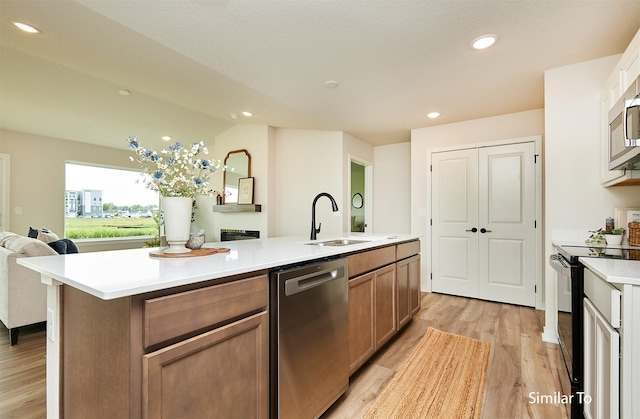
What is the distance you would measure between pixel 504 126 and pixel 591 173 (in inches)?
58.5

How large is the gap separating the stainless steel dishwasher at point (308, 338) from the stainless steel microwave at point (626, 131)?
161cm

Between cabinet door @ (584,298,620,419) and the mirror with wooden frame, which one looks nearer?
cabinet door @ (584,298,620,419)

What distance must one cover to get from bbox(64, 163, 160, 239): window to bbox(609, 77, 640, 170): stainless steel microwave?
6059mm

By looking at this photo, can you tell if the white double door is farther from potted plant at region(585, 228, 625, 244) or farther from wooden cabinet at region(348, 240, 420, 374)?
wooden cabinet at region(348, 240, 420, 374)

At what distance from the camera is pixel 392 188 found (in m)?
5.09

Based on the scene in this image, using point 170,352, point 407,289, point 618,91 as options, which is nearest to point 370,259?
point 407,289

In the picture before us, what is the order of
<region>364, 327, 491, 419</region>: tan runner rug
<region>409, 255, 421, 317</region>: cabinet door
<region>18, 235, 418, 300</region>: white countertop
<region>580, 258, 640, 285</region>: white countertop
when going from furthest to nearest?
<region>409, 255, 421, 317</region>: cabinet door
<region>364, 327, 491, 419</region>: tan runner rug
<region>580, 258, 640, 285</region>: white countertop
<region>18, 235, 418, 300</region>: white countertop

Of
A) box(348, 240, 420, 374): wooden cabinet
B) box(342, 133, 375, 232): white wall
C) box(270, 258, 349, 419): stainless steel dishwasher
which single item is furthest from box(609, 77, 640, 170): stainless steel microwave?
box(342, 133, 375, 232): white wall

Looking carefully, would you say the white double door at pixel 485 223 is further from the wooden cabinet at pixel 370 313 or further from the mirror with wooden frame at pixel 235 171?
the mirror with wooden frame at pixel 235 171

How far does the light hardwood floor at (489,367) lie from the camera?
168 cm

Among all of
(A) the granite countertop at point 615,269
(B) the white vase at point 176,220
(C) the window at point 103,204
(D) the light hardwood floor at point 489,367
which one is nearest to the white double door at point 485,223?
(D) the light hardwood floor at point 489,367

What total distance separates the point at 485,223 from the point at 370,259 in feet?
7.87

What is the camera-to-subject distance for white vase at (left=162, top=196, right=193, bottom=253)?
1.41 meters

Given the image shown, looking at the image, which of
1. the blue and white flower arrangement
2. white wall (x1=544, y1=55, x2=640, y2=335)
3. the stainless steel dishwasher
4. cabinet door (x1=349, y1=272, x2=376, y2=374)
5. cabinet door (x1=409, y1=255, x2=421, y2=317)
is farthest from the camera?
cabinet door (x1=409, y1=255, x2=421, y2=317)
